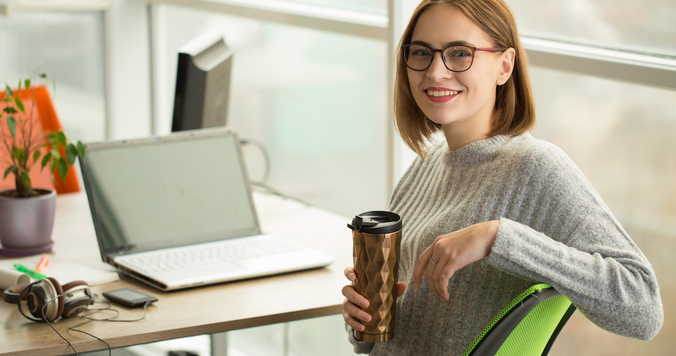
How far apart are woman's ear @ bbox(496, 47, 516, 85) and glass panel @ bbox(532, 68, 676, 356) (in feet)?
1.47

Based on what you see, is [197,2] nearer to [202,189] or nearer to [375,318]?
[202,189]

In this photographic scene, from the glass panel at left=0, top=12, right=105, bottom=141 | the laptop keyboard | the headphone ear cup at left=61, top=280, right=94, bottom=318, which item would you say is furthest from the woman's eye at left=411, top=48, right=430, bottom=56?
the glass panel at left=0, top=12, right=105, bottom=141

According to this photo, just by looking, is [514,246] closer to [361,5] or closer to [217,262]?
[217,262]

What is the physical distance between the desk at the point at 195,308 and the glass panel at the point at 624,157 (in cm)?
58

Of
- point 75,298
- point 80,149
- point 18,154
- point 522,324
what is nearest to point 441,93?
point 522,324

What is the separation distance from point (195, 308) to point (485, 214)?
539 millimetres

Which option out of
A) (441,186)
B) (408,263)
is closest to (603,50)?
(441,186)

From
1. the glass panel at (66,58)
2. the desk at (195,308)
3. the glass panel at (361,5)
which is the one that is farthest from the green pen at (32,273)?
the glass panel at (66,58)

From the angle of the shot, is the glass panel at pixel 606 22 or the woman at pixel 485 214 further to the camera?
the glass panel at pixel 606 22

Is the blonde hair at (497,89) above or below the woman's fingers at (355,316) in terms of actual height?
above

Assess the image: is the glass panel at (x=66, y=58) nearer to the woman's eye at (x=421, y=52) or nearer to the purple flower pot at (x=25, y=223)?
the purple flower pot at (x=25, y=223)

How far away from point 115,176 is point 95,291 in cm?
31

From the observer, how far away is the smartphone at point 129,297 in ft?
3.90

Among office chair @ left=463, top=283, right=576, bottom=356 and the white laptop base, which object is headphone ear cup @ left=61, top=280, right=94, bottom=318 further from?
office chair @ left=463, top=283, right=576, bottom=356
